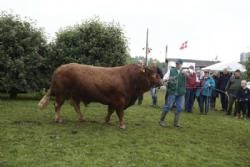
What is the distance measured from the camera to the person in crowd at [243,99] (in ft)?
49.9

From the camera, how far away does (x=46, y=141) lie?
26.8ft

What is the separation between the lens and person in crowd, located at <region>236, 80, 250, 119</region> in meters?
15.2

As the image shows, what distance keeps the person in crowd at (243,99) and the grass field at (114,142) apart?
260 cm

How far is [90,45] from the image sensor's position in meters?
16.6

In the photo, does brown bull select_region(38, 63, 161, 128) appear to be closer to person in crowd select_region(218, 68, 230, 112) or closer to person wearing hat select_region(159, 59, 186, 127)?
person wearing hat select_region(159, 59, 186, 127)

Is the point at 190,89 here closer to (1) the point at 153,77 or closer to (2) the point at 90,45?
(2) the point at 90,45

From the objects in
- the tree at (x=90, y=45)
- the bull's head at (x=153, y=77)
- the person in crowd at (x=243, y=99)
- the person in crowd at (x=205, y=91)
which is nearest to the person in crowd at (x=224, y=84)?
the person in crowd at (x=205, y=91)

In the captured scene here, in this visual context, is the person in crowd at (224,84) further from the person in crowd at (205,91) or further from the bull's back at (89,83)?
the bull's back at (89,83)

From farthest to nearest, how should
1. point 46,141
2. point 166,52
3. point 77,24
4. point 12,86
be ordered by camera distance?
1. point 166,52
2. point 77,24
3. point 12,86
4. point 46,141

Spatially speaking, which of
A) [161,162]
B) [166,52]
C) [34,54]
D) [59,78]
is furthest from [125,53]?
[166,52]

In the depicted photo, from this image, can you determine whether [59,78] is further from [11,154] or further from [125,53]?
[125,53]

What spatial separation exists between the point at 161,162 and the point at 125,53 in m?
10.8

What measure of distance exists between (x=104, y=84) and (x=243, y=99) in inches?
280

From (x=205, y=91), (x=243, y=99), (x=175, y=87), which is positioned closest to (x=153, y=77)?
(x=175, y=87)
